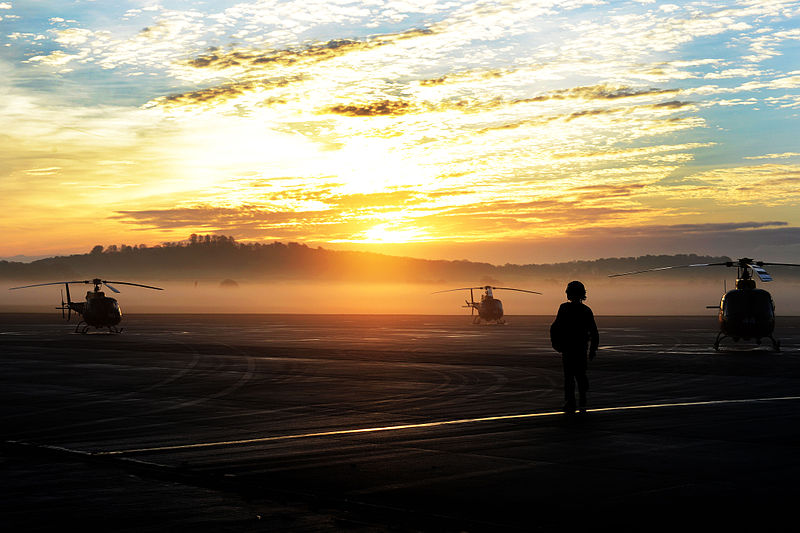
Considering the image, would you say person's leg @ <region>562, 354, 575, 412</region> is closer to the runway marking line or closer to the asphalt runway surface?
the runway marking line

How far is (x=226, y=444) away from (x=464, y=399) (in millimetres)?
7844

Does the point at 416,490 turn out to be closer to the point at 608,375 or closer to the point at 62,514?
the point at 62,514

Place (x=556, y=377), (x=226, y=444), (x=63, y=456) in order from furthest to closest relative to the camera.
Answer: (x=556, y=377) < (x=226, y=444) < (x=63, y=456)

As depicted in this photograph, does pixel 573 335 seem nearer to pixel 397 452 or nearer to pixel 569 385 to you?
pixel 569 385

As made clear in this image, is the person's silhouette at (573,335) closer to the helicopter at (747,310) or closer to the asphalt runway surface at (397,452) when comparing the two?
the asphalt runway surface at (397,452)

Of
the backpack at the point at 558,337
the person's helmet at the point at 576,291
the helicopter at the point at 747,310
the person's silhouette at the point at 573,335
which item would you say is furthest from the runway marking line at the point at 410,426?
the helicopter at the point at 747,310

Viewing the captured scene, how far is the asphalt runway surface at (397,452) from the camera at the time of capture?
906cm

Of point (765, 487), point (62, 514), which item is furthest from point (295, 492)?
point (765, 487)

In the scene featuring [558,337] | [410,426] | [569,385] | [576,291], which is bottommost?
[410,426]

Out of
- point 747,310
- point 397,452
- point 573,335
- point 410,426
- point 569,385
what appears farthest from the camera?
point 747,310

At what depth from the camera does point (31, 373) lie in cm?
2878

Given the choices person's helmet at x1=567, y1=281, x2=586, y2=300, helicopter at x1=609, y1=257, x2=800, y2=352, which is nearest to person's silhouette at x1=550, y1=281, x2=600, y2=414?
person's helmet at x1=567, y1=281, x2=586, y2=300

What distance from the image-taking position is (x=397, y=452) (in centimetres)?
1291

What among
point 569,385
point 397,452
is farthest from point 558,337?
point 397,452
